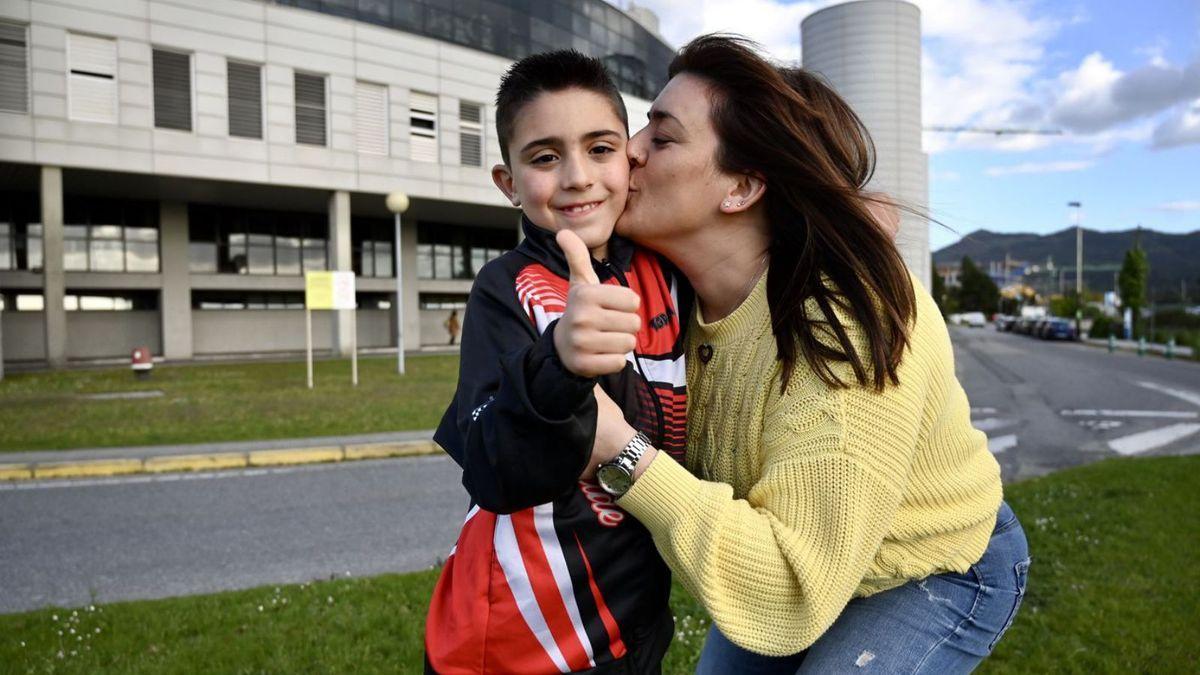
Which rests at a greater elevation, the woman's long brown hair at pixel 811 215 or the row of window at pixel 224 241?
the row of window at pixel 224 241

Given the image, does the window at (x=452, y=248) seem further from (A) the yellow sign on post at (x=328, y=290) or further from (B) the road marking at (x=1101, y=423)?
(B) the road marking at (x=1101, y=423)

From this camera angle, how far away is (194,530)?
649 cm

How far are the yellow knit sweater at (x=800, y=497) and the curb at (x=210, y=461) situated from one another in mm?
8578

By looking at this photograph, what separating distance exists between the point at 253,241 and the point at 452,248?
9.08m

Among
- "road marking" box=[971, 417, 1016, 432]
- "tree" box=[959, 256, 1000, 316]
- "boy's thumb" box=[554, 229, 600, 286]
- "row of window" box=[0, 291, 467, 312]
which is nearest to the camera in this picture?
"boy's thumb" box=[554, 229, 600, 286]

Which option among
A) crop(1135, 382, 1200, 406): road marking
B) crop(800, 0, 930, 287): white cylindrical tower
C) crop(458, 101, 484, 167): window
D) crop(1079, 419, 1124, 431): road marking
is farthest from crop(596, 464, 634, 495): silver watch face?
crop(800, 0, 930, 287): white cylindrical tower

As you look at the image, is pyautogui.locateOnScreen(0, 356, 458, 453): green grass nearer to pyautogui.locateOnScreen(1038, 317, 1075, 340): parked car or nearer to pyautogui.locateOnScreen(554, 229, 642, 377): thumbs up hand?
pyautogui.locateOnScreen(554, 229, 642, 377): thumbs up hand

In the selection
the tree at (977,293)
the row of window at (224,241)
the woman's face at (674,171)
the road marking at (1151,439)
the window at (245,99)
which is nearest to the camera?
the woman's face at (674,171)

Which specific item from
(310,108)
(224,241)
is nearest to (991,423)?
(310,108)

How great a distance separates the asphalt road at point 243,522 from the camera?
17.7ft

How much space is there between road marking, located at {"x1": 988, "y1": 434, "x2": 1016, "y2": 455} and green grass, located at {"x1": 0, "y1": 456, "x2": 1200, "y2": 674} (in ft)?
16.6

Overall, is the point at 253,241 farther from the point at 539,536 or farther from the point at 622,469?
the point at 622,469

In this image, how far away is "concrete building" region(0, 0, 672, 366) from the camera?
79.5 feet

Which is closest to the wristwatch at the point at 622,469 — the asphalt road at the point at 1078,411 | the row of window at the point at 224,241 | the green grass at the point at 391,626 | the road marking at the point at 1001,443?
the green grass at the point at 391,626
